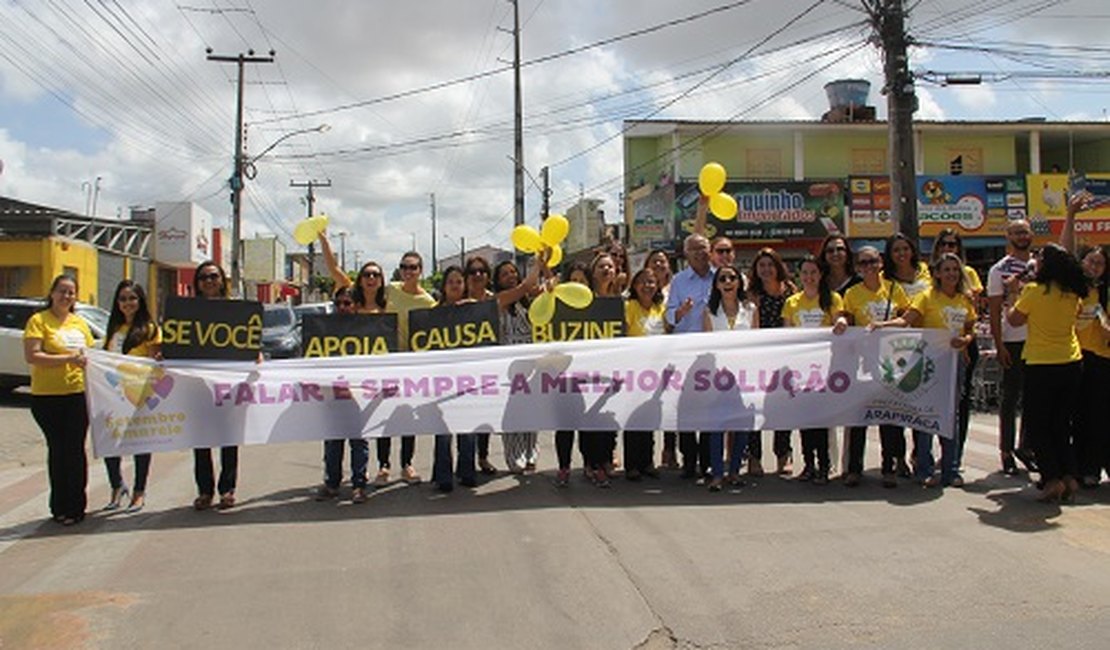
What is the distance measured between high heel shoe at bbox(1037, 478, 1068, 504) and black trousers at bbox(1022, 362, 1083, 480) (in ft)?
0.13

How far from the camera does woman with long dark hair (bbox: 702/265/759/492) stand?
282 inches

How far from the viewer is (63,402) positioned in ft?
20.9

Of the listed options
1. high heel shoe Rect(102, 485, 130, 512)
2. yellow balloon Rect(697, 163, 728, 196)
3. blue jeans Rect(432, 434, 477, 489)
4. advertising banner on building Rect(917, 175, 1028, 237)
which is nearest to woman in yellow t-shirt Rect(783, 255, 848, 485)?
yellow balloon Rect(697, 163, 728, 196)

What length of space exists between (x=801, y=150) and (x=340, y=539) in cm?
2905

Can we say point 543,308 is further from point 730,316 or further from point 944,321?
point 944,321

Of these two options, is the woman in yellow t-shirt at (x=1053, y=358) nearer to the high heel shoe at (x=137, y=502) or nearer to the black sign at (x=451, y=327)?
the black sign at (x=451, y=327)

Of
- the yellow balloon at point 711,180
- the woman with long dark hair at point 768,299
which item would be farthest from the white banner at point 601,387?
Answer: the yellow balloon at point 711,180

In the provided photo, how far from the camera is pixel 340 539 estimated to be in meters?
5.85

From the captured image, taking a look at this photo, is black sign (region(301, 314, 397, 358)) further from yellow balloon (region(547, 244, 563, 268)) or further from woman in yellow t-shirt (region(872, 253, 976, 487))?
woman in yellow t-shirt (region(872, 253, 976, 487))

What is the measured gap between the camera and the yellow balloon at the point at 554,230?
286 inches

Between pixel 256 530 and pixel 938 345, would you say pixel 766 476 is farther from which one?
pixel 256 530

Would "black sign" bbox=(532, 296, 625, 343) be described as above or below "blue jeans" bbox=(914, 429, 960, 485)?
above

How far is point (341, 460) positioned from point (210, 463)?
3.14ft

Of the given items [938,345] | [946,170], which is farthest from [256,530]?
[946,170]
